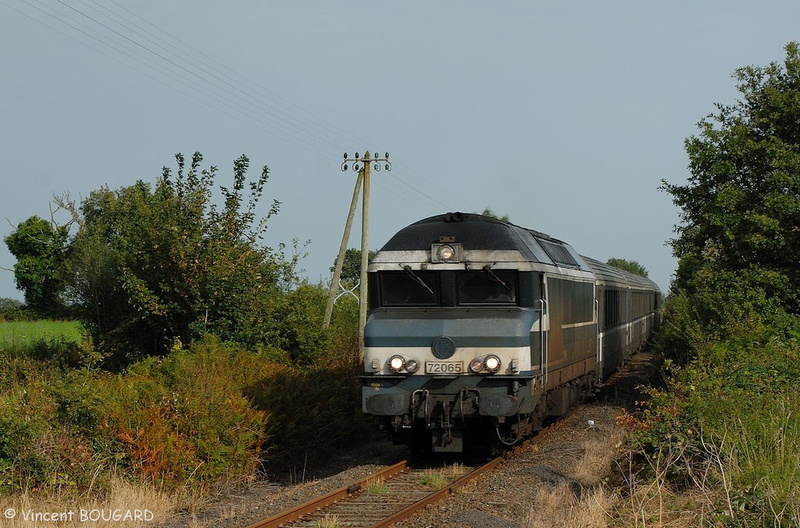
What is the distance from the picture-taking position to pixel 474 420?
44.0ft

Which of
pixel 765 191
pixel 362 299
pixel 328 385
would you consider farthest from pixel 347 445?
pixel 765 191

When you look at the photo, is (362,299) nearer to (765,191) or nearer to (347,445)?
(347,445)

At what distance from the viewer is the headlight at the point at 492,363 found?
12.3 m

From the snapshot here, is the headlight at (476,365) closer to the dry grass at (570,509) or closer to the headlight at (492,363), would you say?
the headlight at (492,363)

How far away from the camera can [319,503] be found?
10617 mm

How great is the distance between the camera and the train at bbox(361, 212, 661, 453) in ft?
40.7

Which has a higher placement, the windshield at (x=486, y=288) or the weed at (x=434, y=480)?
the windshield at (x=486, y=288)

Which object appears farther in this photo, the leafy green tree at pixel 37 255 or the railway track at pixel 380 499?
the leafy green tree at pixel 37 255

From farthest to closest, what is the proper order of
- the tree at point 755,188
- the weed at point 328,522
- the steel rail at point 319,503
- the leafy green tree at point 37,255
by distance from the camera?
the leafy green tree at point 37,255 < the tree at point 755,188 < the steel rail at point 319,503 < the weed at point 328,522

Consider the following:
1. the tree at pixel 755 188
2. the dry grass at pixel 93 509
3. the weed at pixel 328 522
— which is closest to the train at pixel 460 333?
the weed at pixel 328 522

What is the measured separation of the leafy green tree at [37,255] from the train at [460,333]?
5836 cm

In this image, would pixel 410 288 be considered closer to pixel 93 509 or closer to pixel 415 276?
pixel 415 276

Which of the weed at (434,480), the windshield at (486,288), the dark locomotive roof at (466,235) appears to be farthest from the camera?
the dark locomotive roof at (466,235)

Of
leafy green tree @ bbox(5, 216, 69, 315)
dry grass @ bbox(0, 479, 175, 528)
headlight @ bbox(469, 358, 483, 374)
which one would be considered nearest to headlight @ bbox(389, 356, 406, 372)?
headlight @ bbox(469, 358, 483, 374)
